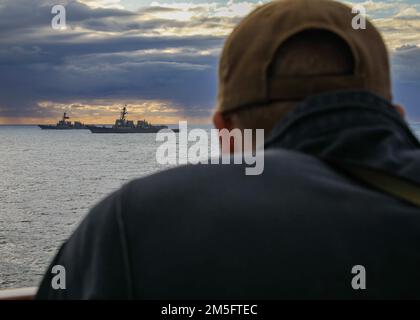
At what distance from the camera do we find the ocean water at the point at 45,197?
1485 inches

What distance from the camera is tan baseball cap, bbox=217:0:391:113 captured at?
4.43ft

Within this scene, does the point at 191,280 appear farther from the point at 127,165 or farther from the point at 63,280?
the point at 127,165

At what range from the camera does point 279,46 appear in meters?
1.36

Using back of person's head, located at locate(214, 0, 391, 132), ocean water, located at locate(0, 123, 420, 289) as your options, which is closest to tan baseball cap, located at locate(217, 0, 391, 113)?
back of person's head, located at locate(214, 0, 391, 132)

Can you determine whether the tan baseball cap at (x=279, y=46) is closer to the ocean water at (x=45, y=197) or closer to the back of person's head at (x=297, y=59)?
the back of person's head at (x=297, y=59)

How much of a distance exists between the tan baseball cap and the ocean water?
17.2 feet

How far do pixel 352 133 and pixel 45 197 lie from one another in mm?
65747

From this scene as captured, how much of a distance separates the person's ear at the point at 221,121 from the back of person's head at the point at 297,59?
0.07m

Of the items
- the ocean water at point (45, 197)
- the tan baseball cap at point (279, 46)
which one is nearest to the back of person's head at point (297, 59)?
the tan baseball cap at point (279, 46)

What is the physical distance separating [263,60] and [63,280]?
25.5 inches

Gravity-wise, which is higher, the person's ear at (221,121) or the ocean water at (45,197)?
the person's ear at (221,121)

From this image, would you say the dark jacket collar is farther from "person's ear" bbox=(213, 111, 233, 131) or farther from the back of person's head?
"person's ear" bbox=(213, 111, 233, 131)

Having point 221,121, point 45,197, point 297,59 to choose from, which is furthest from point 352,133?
point 45,197
